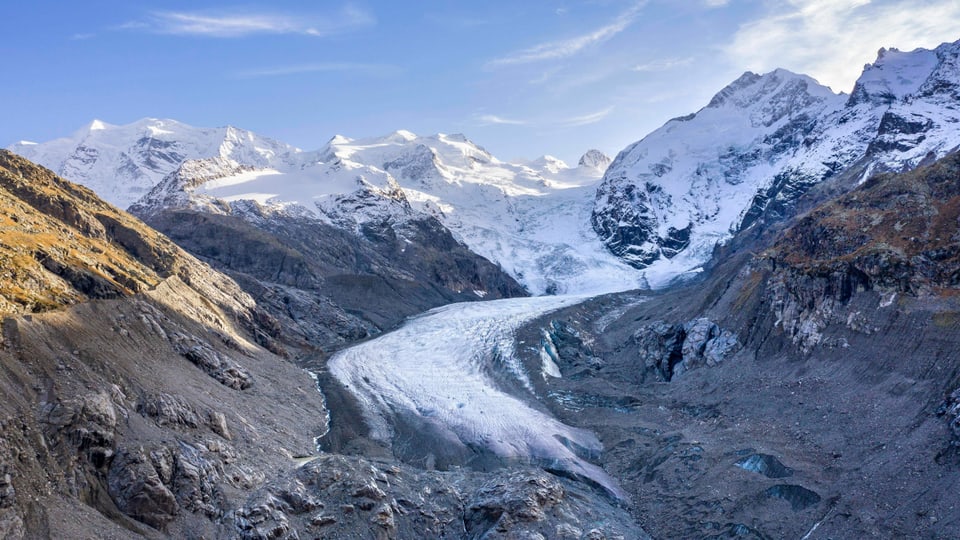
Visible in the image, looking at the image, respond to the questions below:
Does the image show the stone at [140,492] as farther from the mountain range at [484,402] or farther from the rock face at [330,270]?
the rock face at [330,270]

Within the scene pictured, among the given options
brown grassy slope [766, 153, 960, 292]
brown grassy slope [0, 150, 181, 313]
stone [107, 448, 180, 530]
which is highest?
brown grassy slope [766, 153, 960, 292]

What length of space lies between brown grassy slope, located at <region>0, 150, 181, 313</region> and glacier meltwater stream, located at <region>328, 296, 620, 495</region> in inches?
856

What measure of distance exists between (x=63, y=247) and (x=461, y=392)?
1418 inches

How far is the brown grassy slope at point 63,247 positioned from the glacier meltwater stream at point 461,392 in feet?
71.4

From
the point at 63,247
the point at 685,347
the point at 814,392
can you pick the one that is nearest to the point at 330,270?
the point at 685,347

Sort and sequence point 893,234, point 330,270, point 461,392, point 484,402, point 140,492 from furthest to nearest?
point 330,270, point 461,392, point 484,402, point 893,234, point 140,492

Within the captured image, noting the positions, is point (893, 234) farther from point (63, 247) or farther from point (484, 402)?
point (63, 247)

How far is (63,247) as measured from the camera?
4941 centimetres

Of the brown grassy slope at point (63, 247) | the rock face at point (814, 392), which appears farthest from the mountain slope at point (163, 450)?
the rock face at point (814, 392)

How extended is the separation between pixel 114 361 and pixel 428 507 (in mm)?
18824

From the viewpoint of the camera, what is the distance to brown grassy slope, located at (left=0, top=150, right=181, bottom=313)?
40.0 meters

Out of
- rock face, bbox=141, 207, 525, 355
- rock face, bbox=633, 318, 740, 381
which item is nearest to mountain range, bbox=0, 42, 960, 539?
rock face, bbox=633, 318, 740, 381

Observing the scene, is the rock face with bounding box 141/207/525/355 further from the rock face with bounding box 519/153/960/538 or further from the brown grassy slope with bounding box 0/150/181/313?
the rock face with bounding box 519/153/960/538

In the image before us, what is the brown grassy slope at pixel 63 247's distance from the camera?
40.0 m
